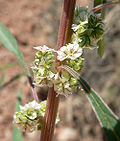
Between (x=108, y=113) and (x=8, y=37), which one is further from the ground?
(x=8, y=37)

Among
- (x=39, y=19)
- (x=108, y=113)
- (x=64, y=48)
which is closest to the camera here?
(x=108, y=113)

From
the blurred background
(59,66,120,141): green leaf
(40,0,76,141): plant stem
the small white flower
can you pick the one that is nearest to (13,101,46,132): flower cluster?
(40,0,76,141): plant stem

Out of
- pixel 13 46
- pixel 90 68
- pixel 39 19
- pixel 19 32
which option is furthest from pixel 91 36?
pixel 39 19

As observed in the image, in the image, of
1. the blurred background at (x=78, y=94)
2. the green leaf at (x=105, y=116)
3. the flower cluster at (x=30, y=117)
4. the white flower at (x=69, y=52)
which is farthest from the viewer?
the blurred background at (x=78, y=94)

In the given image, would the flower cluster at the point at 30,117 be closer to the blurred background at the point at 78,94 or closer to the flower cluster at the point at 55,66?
the flower cluster at the point at 55,66

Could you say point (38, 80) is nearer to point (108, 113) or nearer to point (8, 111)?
point (108, 113)

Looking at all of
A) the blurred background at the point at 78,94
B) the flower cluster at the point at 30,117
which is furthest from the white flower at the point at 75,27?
the blurred background at the point at 78,94
